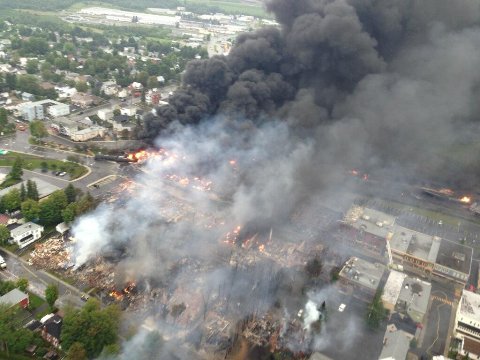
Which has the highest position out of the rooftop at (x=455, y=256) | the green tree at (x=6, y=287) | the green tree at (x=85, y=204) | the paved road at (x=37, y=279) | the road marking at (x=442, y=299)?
the rooftop at (x=455, y=256)

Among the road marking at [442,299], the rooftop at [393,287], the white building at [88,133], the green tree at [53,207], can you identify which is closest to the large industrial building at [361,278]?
the rooftop at [393,287]

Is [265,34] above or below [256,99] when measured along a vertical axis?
above

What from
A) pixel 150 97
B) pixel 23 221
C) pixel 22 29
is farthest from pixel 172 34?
pixel 23 221

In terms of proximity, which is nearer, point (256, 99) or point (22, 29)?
point (256, 99)

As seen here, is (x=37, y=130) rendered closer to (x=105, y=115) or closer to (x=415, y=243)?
(x=105, y=115)

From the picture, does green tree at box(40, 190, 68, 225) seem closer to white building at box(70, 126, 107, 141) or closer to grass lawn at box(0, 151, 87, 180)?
grass lawn at box(0, 151, 87, 180)

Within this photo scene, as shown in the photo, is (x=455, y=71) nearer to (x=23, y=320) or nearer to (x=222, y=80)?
(x=222, y=80)

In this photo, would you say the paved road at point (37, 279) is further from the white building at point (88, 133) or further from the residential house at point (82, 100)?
the residential house at point (82, 100)
